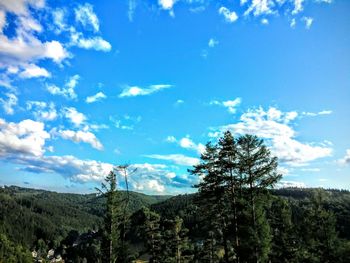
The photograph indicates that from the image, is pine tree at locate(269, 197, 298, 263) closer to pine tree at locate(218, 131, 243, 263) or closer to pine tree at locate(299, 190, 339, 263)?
pine tree at locate(299, 190, 339, 263)

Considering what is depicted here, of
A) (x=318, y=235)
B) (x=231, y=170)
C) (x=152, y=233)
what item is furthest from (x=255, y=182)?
(x=152, y=233)

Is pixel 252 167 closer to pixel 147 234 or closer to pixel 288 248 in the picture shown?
pixel 288 248

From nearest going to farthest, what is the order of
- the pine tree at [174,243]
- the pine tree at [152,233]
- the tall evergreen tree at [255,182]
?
the tall evergreen tree at [255,182] < the pine tree at [152,233] < the pine tree at [174,243]

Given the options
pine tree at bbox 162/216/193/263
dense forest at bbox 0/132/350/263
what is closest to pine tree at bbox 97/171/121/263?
dense forest at bbox 0/132/350/263

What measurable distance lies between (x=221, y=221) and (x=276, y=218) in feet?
33.8

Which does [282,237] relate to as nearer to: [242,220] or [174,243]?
[242,220]

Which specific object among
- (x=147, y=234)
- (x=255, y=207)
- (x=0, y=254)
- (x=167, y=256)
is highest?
(x=255, y=207)

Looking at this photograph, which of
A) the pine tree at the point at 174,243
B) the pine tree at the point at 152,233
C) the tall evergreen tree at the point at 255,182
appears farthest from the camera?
the pine tree at the point at 174,243

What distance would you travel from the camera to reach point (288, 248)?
132ft

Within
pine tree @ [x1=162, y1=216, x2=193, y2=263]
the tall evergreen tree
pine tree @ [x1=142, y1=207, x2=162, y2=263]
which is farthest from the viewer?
pine tree @ [x1=162, y1=216, x2=193, y2=263]

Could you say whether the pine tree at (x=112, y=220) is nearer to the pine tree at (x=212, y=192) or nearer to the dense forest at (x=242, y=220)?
the dense forest at (x=242, y=220)

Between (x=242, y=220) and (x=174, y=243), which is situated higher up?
(x=242, y=220)

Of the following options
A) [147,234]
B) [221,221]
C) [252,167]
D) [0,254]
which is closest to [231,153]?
[252,167]

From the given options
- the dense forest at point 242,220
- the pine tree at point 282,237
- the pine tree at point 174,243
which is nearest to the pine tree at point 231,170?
the dense forest at point 242,220
